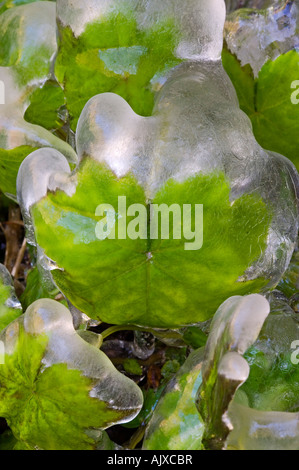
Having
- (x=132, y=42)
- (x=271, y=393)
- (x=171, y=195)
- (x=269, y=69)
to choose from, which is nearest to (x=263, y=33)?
(x=269, y=69)

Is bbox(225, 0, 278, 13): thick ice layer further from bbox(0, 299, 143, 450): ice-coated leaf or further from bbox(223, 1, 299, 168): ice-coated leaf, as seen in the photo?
bbox(0, 299, 143, 450): ice-coated leaf

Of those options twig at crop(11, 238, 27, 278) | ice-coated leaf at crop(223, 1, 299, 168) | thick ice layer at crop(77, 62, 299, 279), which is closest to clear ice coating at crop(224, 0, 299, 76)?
ice-coated leaf at crop(223, 1, 299, 168)

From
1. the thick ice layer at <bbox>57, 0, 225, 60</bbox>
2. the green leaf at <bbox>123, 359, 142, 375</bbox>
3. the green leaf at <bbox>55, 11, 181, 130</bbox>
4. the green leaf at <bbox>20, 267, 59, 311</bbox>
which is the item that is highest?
the thick ice layer at <bbox>57, 0, 225, 60</bbox>

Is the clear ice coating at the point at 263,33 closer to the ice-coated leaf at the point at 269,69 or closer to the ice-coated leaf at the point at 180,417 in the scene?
the ice-coated leaf at the point at 269,69

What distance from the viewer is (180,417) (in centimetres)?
50

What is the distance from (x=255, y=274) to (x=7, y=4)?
1.63 ft

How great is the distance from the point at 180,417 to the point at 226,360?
0.14 metres

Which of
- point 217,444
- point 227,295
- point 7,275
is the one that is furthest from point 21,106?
point 217,444

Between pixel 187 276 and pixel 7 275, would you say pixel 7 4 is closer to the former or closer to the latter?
pixel 7 275

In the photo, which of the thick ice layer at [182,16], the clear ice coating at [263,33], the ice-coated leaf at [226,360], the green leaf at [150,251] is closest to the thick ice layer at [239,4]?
the clear ice coating at [263,33]

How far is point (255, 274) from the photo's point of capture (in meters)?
0.52

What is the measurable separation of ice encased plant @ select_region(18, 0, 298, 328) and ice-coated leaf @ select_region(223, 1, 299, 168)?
9 cm

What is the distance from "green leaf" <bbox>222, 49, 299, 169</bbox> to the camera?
2.00ft

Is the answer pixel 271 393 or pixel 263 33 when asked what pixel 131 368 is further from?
pixel 263 33
